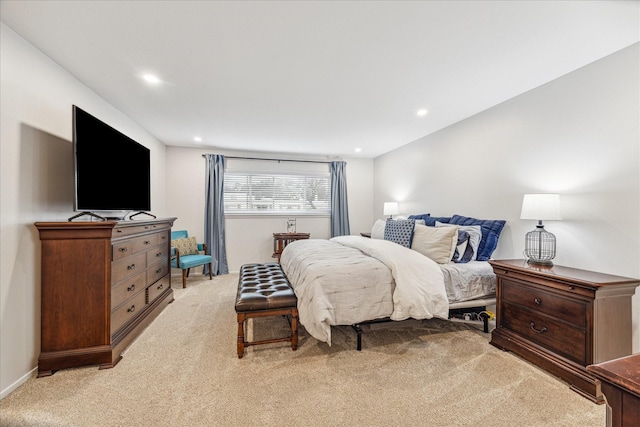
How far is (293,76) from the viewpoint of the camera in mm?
2490

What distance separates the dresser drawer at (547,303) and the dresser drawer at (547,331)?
4 centimetres

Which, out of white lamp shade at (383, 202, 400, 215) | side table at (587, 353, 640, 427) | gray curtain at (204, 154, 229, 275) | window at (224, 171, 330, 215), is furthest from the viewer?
window at (224, 171, 330, 215)

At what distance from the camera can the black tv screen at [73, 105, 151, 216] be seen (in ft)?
7.09

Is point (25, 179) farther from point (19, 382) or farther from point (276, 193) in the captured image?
point (276, 193)

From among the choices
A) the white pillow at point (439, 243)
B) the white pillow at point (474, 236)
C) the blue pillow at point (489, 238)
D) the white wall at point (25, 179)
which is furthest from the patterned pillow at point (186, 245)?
the blue pillow at point (489, 238)

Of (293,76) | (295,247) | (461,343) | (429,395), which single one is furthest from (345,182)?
(429,395)

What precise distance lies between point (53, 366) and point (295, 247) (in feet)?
7.57

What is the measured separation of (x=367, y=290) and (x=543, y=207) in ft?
5.39

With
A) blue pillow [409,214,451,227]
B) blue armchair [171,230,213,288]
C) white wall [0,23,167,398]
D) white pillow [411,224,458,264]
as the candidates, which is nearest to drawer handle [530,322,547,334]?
white pillow [411,224,458,264]

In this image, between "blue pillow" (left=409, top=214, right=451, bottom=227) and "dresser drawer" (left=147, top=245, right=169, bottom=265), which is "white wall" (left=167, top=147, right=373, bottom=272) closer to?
"dresser drawer" (left=147, top=245, right=169, bottom=265)

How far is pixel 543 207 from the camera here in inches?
91.4

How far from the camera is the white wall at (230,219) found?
5078 mm

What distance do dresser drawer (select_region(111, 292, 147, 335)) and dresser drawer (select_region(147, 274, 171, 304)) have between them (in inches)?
4.6

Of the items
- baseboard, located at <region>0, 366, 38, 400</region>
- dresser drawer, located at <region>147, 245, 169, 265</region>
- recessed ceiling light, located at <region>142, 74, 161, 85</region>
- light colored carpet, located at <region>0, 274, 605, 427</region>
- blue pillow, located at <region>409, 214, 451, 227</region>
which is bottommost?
light colored carpet, located at <region>0, 274, 605, 427</region>
